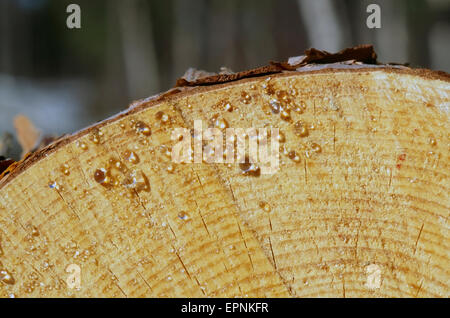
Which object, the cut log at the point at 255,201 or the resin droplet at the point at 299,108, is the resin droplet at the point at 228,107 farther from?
the resin droplet at the point at 299,108

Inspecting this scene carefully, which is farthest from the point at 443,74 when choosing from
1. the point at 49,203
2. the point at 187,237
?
the point at 49,203

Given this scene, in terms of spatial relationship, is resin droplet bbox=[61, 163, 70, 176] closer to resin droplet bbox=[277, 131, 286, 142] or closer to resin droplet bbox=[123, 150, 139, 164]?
resin droplet bbox=[123, 150, 139, 164]

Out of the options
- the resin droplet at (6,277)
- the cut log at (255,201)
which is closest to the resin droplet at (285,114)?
the cut log at (255,201)

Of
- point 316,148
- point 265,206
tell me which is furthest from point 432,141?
point 265,206

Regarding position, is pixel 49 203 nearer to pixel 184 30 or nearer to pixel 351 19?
pixel 351 19

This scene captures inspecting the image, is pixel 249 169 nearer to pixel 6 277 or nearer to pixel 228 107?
pixel 228 107

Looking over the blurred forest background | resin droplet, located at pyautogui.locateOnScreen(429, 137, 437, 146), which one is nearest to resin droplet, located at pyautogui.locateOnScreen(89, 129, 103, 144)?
resin droplet, located at pyautogui.locateOnScreen(429, 137, 437, 146)

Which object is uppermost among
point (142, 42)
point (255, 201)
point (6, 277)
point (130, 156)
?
point (142, 42)
